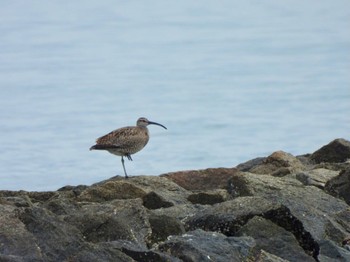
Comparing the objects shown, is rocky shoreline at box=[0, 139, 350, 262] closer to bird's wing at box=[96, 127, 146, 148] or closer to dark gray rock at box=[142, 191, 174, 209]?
dark gray rock at box=[142, 191, 174, 209]

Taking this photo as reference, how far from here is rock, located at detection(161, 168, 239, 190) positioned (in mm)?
18844

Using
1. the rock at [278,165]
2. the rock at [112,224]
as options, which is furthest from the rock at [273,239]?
the rock at [278,165]

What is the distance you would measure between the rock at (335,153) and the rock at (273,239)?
7199 millimetres

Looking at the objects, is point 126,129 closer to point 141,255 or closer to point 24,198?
point 24,198

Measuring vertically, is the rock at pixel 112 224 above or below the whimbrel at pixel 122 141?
below

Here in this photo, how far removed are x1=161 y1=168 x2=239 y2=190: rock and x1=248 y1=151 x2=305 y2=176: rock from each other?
643 mm

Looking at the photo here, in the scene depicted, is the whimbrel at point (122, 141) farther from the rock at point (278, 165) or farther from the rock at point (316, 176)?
the rock at point (316, 176)

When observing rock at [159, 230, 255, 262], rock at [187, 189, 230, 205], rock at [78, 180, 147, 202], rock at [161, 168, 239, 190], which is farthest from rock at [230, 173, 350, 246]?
rock at [161, 168, 239, 190]

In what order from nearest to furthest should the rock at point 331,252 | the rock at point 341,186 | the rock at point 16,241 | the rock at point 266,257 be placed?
the rock at point 16,241 < the rock at point 266,257 < the rock at point 331,252 < the rock at point 341,186

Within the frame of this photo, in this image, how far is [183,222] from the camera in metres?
14.5

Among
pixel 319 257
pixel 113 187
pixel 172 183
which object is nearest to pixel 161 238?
pixel 319 257

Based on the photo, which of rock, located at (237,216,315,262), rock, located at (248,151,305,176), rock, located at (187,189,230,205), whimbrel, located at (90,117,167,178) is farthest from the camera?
Answer: whimbrel, located at (90,117,167,178)

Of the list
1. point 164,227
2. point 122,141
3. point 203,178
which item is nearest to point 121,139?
point 122,141

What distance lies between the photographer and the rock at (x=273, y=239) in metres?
13.6
